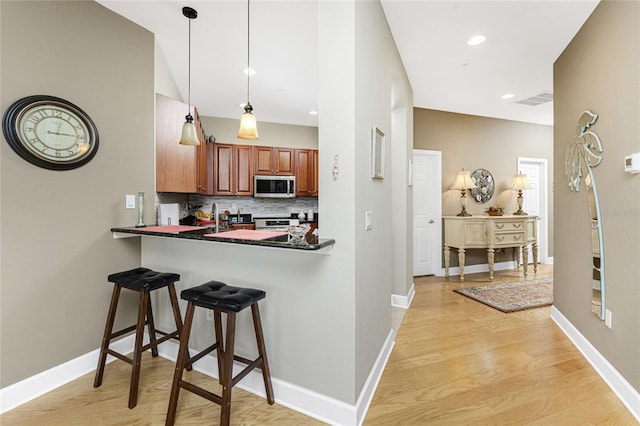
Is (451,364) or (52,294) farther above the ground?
(52,294)

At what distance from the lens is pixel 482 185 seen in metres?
5.11

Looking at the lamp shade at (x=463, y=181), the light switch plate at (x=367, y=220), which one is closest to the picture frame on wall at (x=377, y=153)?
the light switch plate at (x=367, y=220)

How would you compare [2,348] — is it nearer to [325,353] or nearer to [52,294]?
[52,294]

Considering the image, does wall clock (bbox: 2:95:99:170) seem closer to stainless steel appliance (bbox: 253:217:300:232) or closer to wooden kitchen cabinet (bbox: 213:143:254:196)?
wooden kitchen cabinet (bbox: 213:143:254:196)

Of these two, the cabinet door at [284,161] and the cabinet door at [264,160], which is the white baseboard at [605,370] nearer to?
the cabinet door at [284,161]

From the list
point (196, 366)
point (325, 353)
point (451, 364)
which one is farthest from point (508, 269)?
point (196, 366)

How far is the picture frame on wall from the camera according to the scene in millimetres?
1916

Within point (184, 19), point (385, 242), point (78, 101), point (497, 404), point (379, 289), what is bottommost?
point (497, 404)

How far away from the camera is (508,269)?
17.2 feet

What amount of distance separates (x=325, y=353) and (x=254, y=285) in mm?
594

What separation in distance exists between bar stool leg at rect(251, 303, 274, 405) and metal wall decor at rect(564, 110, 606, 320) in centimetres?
233

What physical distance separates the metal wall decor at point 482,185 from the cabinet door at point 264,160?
11.2 feet

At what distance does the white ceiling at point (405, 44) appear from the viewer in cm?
227

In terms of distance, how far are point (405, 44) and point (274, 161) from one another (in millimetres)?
3099
